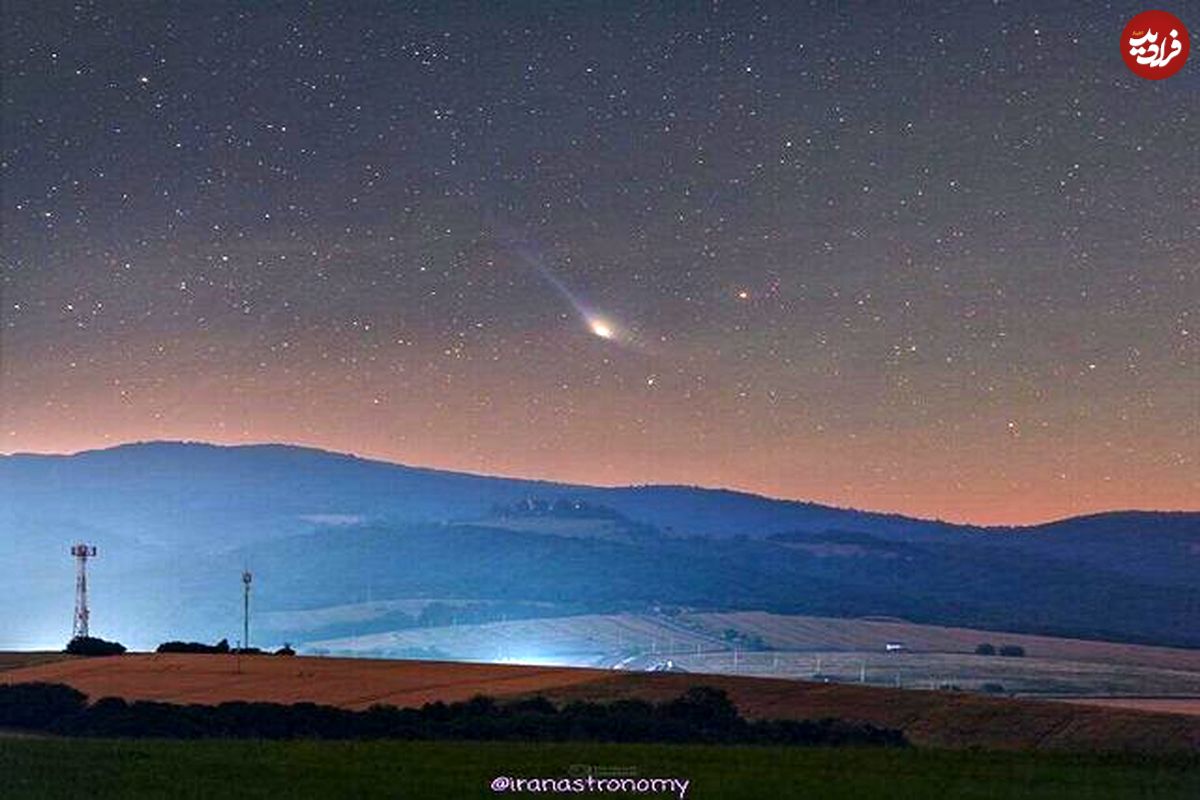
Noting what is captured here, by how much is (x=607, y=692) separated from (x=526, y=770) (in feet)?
126

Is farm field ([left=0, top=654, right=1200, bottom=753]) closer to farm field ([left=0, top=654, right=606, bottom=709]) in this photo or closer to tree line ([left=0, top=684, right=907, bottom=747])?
farm field ([left=0, top=654, right=606, bottom=709])

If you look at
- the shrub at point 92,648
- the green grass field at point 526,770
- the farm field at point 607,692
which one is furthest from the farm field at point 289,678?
the green grass field at point 526,770

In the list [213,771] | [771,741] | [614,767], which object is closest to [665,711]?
[771,741]

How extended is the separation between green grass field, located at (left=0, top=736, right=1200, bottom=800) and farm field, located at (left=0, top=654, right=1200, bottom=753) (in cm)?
1317

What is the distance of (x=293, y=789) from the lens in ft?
137

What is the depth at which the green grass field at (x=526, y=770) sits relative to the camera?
4153cm

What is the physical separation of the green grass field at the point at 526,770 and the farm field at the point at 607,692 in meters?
13.2

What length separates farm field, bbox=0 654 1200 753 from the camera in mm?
68000

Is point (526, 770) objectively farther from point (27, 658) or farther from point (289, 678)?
point (27, 658)

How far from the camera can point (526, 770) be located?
4541 cm

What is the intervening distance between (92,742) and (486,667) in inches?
1927

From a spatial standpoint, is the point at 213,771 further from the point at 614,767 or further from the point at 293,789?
the point at 614,767

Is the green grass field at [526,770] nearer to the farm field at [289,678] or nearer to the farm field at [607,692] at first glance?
the farm field at [607,692]

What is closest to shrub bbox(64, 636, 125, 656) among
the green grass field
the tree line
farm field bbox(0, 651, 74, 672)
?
farm field bbox(0, 651, 74, 672)
